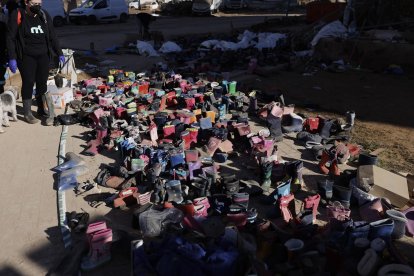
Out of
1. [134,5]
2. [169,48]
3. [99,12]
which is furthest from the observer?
[134,5]

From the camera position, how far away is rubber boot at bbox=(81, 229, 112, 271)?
353 cm

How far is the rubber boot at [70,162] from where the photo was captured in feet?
17.3

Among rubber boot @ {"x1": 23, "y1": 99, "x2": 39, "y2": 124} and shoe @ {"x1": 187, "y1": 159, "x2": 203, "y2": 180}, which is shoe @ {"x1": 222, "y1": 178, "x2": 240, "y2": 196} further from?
rubber boot @ {"x1": 23, "y1": 99, "x2": 39, "y2": 124}

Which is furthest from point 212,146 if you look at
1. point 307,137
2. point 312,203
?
point 312,203

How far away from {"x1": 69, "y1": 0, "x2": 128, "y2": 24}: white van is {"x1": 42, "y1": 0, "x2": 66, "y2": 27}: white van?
0.52 metres

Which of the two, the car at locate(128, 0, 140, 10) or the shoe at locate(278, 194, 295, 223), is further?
the car at locate(128, 0, 140, 10)

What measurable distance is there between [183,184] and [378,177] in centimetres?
219

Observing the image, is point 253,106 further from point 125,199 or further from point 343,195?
point 125,199

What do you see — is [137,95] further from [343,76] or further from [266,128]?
[343,76]

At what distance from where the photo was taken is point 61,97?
7730mm

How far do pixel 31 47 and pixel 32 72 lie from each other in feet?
1.37

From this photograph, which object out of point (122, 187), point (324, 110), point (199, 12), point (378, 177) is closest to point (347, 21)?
point (324, 110)

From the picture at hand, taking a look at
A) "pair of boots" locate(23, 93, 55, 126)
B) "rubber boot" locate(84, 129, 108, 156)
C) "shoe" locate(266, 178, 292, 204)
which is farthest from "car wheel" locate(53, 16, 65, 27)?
"shoe" locate(266, 178, 292, 204)

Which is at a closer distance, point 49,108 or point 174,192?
point 174,192
